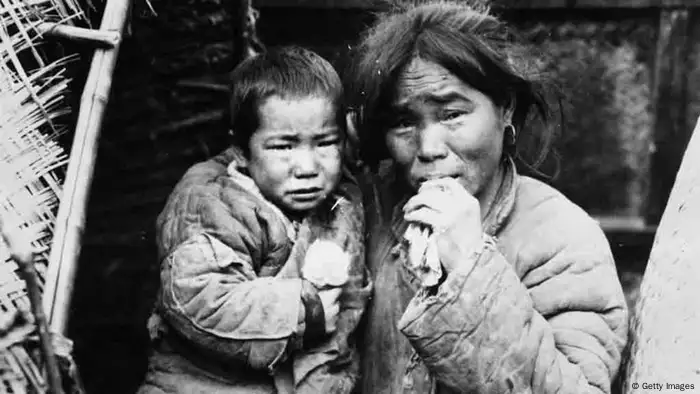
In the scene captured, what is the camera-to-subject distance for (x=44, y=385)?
220 cm

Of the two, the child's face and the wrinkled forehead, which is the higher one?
the wrinkled forehead

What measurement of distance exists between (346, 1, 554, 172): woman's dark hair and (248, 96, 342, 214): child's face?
0.34ft

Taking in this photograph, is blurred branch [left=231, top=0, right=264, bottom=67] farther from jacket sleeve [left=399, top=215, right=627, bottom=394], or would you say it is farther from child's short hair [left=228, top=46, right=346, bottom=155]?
jacket sleeve [left=399, top=215, right=627, bottom=394]

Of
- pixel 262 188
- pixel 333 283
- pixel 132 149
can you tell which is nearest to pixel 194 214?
pixel 262 188

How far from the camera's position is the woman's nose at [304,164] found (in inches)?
105

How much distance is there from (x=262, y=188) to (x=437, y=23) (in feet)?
1.73

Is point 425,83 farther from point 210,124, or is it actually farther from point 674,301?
point 210,124

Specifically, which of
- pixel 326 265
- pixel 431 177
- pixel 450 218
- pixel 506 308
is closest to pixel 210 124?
pixel 326 265

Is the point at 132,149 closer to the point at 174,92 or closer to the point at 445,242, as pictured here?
the point at 174,92

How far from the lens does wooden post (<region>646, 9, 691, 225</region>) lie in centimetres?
451

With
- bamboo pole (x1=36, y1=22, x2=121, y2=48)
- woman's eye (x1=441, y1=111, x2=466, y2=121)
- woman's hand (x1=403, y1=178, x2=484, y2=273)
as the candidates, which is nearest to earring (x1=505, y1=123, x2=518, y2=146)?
woman's eye (x1=441, y1=111, x2=466, y2=121)

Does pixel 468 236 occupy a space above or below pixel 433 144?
below

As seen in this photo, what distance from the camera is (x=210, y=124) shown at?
3791mm

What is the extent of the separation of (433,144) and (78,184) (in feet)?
2.43
